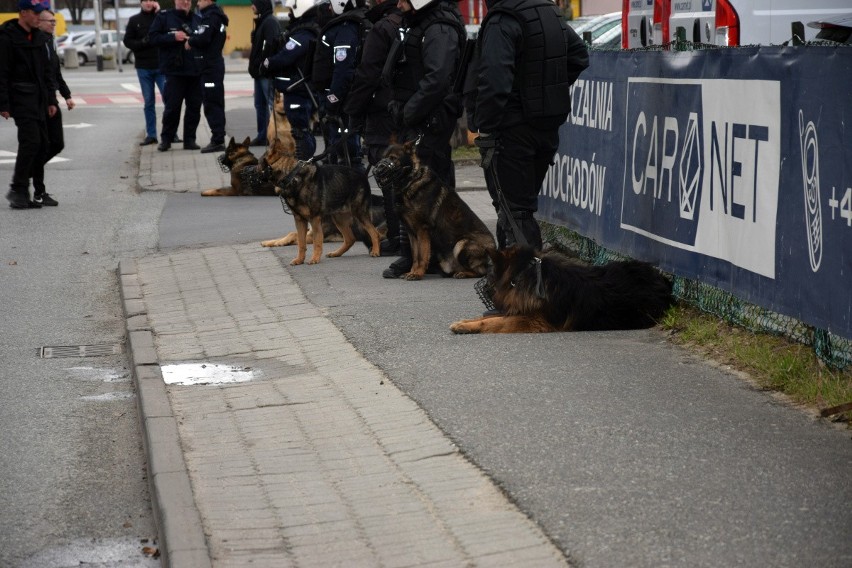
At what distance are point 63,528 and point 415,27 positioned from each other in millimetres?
5364

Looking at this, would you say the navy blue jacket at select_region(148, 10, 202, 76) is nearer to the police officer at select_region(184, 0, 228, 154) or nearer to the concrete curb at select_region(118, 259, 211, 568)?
the police officer at select_region(184, 0, 228, 154)

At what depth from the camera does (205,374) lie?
23.4 feet

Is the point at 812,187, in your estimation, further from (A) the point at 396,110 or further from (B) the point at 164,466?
(A) the point at 396,110

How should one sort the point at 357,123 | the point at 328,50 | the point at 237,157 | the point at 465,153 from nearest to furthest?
the point at 357,123 → the point at 328,50 → the point at 237,157 → the point at 465,153

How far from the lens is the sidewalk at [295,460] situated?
4.28m

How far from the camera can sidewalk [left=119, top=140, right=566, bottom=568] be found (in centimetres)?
428

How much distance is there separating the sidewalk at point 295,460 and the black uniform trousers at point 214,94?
10.9 m

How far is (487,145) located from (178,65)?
12.4 metres

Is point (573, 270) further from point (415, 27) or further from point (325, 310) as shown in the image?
point (415, 27)

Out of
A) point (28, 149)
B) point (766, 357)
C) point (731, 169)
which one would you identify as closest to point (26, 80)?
point (28, 149)

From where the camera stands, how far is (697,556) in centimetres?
394

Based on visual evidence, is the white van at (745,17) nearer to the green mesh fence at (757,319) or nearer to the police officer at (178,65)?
the green mesh fence at (757,319)

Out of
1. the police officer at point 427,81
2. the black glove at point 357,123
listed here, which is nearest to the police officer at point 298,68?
the black glove at point 357,123

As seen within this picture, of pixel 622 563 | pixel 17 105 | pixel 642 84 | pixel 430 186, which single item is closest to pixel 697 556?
pixel 622 563
